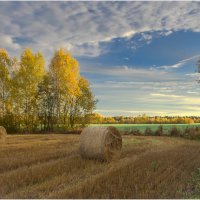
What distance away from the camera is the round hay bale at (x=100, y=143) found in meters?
14.1

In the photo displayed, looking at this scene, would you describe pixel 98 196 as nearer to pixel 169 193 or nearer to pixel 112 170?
pixel 169 193

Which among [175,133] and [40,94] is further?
[40,94]

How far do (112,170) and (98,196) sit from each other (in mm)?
3233

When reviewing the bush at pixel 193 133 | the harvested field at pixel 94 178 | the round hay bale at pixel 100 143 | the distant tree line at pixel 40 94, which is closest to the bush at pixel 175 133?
→ the bush at pixel 193 133

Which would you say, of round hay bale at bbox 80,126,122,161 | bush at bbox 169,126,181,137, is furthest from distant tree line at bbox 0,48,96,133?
round hay bale at bbox 80,126,122,161

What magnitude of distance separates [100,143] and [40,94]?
88.8 feet

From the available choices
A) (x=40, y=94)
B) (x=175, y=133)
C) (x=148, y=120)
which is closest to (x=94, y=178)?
(x=175, y=133)

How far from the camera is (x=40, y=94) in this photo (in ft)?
132

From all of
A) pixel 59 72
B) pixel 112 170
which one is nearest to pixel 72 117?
pixel 59 72

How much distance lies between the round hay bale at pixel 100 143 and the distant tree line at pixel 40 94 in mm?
24613

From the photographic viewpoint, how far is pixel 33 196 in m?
8.13

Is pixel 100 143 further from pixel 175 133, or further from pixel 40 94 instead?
pixel 40 94

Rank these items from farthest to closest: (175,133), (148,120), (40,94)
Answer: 1. (148,120)
2. (40,94)
3. (175,133)

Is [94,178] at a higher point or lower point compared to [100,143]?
lower
